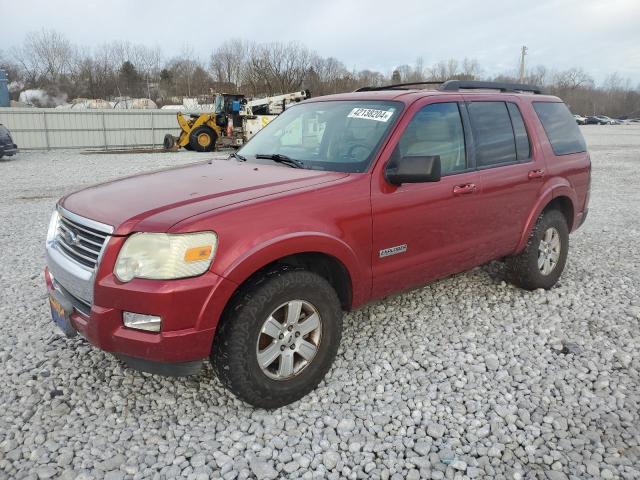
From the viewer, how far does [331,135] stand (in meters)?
3.79

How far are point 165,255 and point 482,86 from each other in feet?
10.8

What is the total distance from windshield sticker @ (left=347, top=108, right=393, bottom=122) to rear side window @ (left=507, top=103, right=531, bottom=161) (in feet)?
4.87

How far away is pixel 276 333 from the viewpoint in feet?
9.51

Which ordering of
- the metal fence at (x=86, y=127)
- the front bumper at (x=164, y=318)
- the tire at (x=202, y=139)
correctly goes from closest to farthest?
1. the front bumper at (x=164, y=318)
2. the tire at (x=202, y=139)
3. the metal fence at (x=86, y=127)

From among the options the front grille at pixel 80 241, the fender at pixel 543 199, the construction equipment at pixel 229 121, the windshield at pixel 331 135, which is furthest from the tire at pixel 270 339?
the construction equipment at pixel 229 121

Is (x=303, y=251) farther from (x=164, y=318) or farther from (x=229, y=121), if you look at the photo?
(x=229, y=121)

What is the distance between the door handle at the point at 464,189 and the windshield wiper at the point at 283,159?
3.89 ft

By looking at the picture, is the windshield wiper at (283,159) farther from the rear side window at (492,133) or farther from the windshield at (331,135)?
the rear side window at (492,133)

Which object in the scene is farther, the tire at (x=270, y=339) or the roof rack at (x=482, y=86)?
the roof rack at (x=482, y=86)

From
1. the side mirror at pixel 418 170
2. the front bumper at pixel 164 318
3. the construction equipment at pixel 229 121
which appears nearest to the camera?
the front bumper at pixel 164 318

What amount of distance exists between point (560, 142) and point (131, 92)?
63712 mm

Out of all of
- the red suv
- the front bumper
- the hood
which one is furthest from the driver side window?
the front bumper

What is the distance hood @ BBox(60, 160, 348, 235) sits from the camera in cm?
268

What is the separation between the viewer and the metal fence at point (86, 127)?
22641 millimetres
